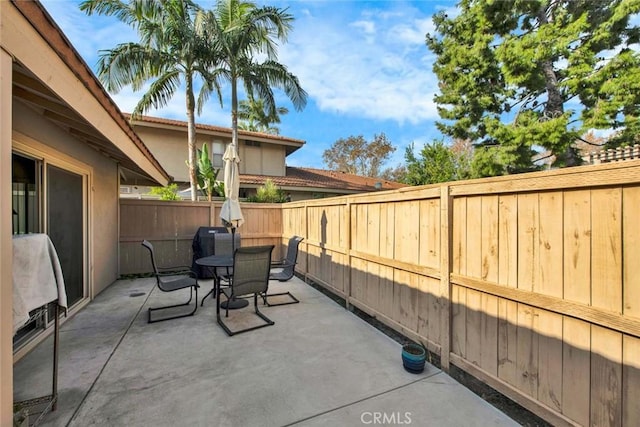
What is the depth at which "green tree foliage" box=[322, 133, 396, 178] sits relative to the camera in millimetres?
26156

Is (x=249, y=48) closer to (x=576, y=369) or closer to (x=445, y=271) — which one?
(x=445, y=271)

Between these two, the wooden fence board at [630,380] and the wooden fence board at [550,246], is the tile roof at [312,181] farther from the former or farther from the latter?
the wooden fence board at [630,380]

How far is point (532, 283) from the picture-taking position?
2275mm

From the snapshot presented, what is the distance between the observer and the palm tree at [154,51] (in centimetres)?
974

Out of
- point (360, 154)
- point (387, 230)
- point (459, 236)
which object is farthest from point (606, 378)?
point (360, 154)

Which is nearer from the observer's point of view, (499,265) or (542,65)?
(499,265)

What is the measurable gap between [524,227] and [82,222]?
21.2 feet

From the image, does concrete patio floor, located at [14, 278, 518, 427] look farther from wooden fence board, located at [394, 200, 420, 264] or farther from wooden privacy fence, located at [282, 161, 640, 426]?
wooden fence board, located at [394, 200, 420, 264]

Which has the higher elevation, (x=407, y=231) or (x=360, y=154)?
(x=360, y=154)

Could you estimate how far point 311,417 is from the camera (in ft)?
7.57

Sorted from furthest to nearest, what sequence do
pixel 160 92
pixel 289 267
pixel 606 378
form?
pixel 160 92, pixel 289 267, pixel 606 378

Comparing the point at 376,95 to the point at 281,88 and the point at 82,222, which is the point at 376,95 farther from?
the point at 82,222

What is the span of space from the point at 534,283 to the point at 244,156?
46.9ft

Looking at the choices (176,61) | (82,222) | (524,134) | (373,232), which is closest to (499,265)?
(373,232)
